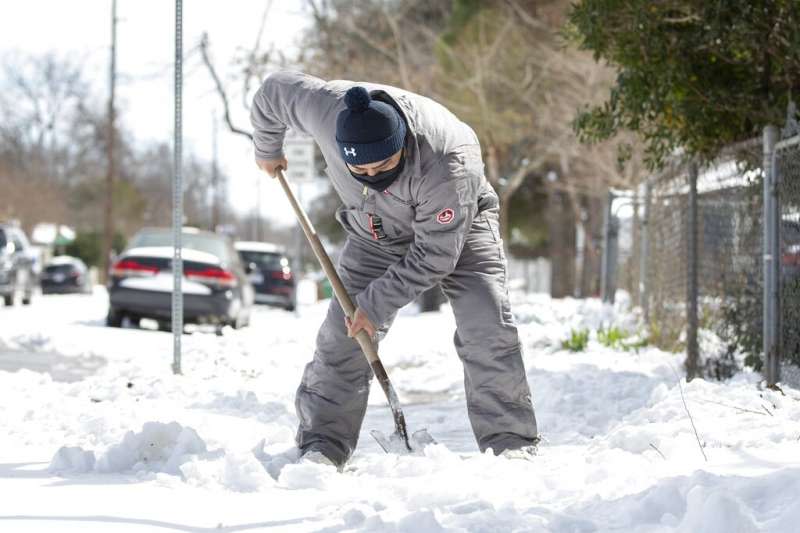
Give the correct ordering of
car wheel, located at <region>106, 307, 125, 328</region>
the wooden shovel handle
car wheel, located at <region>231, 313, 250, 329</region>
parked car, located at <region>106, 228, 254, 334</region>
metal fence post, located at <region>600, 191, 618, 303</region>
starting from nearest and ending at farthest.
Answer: the wooden shovel handle → parked car, located at <region>106, 228, 254, 334</region> → metal fence post, located at <region>600, 191, 618, 303</region> → car wheel, located at <region>106, 307, 125, 328</region> → car wheel, located at <region>231, 313, 250, 329</region>

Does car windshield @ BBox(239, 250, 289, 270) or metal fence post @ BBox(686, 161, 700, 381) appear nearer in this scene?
metal fence post @ BBox(686, 161, 700, 381)

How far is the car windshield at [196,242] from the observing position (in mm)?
13375

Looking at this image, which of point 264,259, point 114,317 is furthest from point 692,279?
point 264,259

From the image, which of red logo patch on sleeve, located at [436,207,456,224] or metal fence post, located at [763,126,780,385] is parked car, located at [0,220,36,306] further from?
red logo patch on sleeve, located at [436,207,456,224]

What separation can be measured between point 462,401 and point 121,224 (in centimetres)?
6469

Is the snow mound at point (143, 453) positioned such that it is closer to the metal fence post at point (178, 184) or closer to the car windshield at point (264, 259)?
the metal fence post at point (178, 184)

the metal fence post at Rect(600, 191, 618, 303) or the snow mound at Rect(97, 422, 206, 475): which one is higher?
the metal fence post at Rect(600, 191, 618, 303)

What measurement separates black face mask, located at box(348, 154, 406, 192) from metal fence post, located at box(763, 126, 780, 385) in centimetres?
251

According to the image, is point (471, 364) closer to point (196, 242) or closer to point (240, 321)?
point (196, 242)

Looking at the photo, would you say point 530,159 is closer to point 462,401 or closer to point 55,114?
point 462,401

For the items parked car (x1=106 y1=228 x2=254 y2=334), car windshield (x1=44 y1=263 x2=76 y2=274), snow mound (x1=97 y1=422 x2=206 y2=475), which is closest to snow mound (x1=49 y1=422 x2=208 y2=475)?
snow mound (x1=97 y1=422 x2=206 y2=475)

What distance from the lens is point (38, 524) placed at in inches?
130

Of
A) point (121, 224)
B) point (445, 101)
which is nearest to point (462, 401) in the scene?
point (445, 101)

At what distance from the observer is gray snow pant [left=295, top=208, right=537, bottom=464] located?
4637mm
